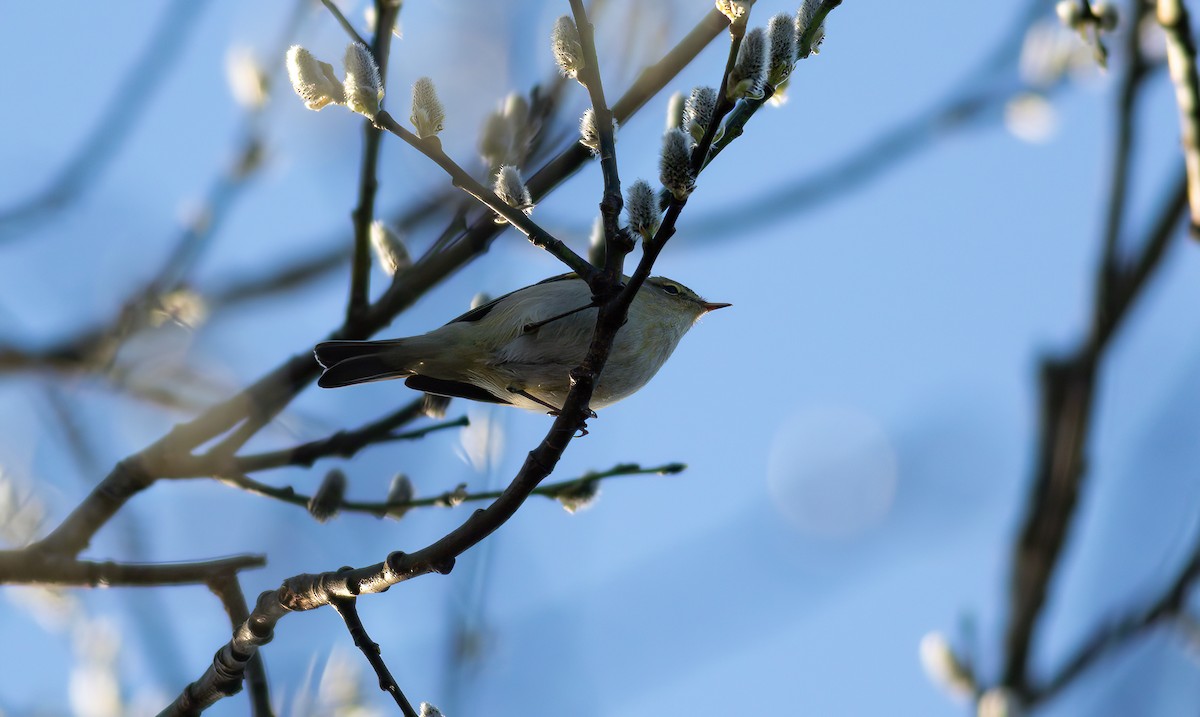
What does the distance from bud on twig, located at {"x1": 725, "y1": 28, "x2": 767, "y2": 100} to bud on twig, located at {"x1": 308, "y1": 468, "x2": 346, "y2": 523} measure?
1.81m

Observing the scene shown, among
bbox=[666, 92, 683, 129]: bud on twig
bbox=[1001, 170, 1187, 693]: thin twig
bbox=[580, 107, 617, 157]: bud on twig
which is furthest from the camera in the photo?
bbox=[1001, 170, 1187, 693]: thin twig

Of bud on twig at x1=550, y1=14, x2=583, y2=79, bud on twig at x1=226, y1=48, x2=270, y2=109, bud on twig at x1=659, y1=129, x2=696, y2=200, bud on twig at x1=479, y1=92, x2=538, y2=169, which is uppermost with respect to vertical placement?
bud on twig at x1=226, y1=48, x2=270, y2=109

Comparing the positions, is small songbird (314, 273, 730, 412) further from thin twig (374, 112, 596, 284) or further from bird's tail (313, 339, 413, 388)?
thin twig (374, 112, 596, 284)

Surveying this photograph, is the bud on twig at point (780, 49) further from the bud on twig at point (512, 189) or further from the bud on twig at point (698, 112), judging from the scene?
the bud on twig at point (512, 189)

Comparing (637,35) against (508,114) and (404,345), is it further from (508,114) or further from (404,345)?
(404,345)

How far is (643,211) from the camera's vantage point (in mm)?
1951

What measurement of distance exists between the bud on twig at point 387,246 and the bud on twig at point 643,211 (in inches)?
54.2

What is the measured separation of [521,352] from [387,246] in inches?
22.1

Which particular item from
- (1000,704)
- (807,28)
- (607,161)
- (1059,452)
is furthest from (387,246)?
(1000,704)

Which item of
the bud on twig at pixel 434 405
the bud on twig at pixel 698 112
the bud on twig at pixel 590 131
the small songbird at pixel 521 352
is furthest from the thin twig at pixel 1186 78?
the bud on twig at pixel 434 405

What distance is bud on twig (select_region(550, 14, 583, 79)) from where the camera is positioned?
1.93m

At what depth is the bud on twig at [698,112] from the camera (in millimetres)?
1924

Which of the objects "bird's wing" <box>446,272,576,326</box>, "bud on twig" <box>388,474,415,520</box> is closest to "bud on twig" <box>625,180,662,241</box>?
"bud on twig" <box>388,474,415,520</box>

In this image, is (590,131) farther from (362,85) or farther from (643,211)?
(362,85)
